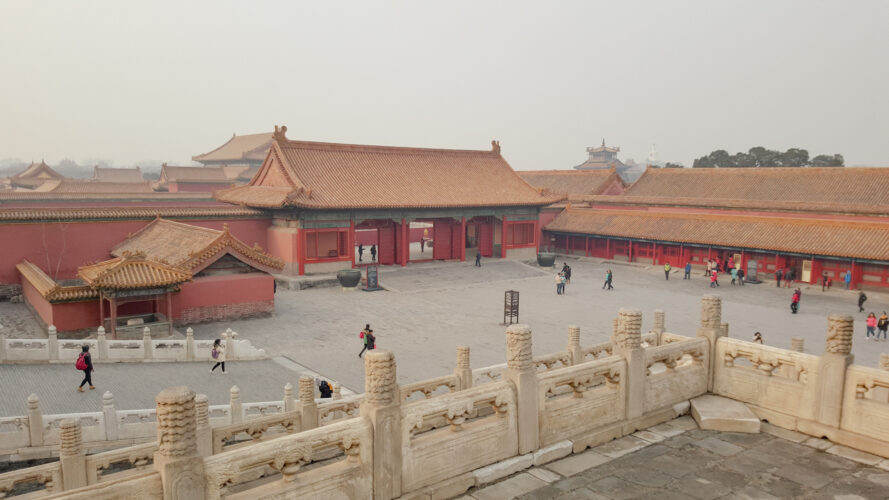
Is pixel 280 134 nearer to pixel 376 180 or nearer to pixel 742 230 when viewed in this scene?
pixel 376 180

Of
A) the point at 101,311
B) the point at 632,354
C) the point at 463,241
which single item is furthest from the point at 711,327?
the point at 463,241

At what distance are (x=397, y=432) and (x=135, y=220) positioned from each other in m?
26.6

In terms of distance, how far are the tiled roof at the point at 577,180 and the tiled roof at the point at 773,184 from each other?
12.5 ft

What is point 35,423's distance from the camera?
1190cm

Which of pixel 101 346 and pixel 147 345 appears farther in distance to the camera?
pixel 147 345

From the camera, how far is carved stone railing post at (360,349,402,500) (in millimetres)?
6074

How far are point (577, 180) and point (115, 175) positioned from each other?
6076 centimetres

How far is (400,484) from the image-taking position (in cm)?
629

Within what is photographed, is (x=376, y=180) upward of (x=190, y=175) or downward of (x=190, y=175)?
downward

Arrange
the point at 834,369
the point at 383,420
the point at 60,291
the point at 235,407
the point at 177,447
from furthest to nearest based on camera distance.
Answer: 1. the point at 60,291
2. the point at 235,407
3. the point at 834,369
4. the point at 383,420
5. the point at 177,447

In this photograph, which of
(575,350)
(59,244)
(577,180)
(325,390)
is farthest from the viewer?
(577,180)

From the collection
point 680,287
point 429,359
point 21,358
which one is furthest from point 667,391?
point 680,287

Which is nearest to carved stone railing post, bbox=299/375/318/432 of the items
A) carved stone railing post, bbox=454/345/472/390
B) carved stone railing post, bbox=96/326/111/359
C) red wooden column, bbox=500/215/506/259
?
carved stone railing post, bbox=454/345/472/390

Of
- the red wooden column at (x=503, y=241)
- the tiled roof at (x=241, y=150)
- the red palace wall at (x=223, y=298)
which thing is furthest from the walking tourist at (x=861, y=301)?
the tiled roof at (x=241, y=150)
